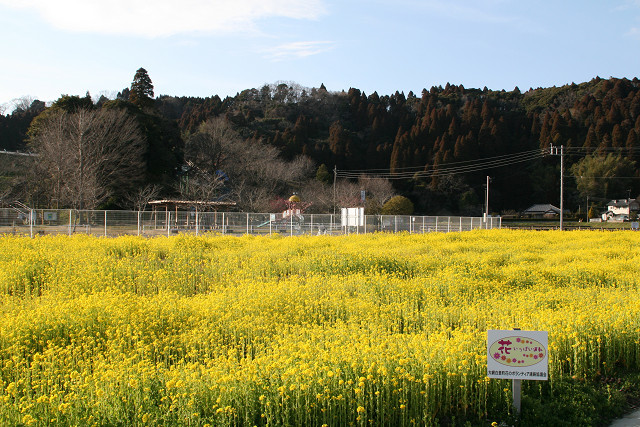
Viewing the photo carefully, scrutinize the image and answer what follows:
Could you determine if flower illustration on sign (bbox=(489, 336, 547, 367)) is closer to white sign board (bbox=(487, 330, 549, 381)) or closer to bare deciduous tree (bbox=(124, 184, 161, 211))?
white sign board (bbox=(487, 330, 549, 381))

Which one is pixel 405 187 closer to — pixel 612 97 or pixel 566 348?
pixel 612 97

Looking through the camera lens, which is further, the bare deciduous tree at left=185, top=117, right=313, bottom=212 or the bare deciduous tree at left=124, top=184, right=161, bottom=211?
the bare deciduous tree at left=185, top=117, right=313, bottom=212

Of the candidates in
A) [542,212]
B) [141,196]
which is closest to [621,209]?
[542,212]

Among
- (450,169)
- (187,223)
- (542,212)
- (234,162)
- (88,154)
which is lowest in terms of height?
(542,212)

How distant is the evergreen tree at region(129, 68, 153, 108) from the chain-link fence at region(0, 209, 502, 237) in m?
25.9

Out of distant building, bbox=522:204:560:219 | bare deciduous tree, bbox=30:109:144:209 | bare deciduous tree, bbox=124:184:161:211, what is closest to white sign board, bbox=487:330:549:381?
bare deciduous tree, bbox=30:109:144:209

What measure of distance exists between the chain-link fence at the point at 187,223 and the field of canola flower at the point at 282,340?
13.0m

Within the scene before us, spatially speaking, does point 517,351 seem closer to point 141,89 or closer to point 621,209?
point 141,89

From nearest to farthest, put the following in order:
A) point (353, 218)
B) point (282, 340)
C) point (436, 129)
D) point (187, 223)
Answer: point (282, 340), point (187, 223), point (353, 218), point (436, 129)

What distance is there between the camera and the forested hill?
66.9 meters

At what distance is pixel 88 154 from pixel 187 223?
1290cm

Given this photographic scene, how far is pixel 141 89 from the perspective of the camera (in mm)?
51969

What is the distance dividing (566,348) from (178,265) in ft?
28.2

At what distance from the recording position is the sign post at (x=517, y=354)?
4.32 metres
